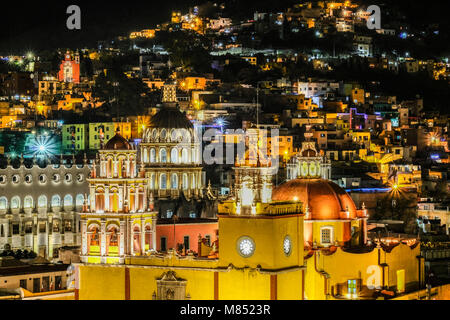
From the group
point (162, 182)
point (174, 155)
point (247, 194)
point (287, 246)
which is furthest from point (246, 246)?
point (174, 155)

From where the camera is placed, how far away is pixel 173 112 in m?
77.3

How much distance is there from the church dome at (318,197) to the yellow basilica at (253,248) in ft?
0.17

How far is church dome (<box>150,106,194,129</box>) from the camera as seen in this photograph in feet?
250

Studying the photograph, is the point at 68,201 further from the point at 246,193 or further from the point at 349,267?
the point at 246,193

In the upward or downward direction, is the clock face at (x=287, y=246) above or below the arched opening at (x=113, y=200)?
below

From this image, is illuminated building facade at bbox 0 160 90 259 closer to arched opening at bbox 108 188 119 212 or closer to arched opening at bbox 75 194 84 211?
arched opening at bbox 75 194 84 211

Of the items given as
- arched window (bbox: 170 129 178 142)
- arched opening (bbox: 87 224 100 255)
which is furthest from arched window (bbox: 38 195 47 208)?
arched opening (bbox: 87 224 100 255)

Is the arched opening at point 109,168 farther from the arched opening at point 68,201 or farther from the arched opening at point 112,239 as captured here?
the arched opening at point 68,201

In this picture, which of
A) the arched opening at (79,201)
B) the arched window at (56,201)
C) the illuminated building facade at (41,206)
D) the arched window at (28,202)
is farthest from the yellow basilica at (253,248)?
the arched window at (56,201)

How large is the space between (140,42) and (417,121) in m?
48.5

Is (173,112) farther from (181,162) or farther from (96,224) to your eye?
(96,224)

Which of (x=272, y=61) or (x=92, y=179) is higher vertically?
(x=272, y=61)

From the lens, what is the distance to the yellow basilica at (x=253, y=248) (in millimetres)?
45531
